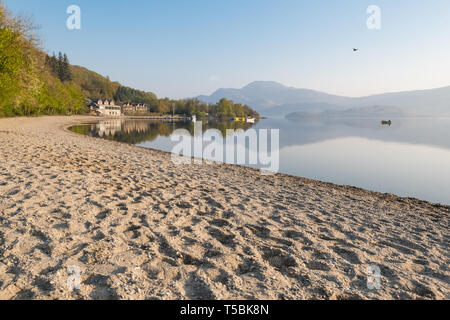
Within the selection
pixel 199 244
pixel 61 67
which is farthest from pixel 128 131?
pixel 61 67

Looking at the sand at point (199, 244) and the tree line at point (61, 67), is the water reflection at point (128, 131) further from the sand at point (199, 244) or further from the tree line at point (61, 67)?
the tree line at point (61, 67)

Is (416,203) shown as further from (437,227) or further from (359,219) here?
(359,219)

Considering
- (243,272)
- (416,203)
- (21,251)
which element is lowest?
(416,203)

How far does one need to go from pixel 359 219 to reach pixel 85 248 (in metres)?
6.78

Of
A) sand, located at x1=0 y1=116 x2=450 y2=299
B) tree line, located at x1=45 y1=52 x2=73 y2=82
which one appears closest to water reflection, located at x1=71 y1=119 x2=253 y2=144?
sand, located at x1=0 y1=116 x2=450 y2=299

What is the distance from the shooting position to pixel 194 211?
256 inches

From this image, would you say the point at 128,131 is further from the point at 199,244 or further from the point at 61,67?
the point at 61,67

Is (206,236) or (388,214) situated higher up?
(206,236)

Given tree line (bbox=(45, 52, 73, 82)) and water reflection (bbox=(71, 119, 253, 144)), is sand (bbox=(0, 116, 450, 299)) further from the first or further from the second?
tree line (bbox=(45, 52, 73, 82))

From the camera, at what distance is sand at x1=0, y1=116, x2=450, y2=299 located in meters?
3.44

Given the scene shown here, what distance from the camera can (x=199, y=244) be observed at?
4699 mm

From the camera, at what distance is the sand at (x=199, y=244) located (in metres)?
3.44
